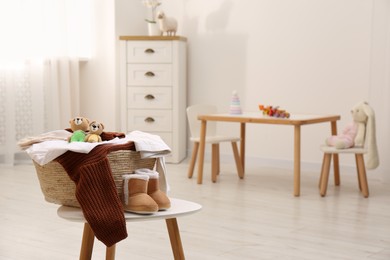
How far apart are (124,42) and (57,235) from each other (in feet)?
8.48

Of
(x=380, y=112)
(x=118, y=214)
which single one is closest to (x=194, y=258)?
(x=118, y=214)

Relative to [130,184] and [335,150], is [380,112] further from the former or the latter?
[130,184]

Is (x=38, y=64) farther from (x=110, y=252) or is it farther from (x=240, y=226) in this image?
(x=110, y=252)

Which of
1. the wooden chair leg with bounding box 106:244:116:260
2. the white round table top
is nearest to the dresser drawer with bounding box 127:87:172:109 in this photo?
the white round table top

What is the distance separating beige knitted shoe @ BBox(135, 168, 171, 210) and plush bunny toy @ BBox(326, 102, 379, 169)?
7.32 feet

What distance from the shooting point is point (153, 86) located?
5379mm

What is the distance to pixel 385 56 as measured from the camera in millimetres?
4535

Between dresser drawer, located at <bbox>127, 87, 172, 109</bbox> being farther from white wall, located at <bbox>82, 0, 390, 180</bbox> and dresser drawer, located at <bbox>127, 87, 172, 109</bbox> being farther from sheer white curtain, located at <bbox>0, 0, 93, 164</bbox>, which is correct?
sheer white curtain, located at <bbox>0, 0, 93, 164</bbox>

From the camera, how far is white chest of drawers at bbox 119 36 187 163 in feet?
17.6

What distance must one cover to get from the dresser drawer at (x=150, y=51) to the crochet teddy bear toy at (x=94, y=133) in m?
3.27

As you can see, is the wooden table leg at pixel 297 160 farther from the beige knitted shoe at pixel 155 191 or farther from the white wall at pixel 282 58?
the beige knitted shoe at pixel 155 191

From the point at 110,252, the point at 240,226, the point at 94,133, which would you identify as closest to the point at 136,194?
the point at 110,252

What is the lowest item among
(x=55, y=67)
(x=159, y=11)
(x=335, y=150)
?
(x=335, y=150)

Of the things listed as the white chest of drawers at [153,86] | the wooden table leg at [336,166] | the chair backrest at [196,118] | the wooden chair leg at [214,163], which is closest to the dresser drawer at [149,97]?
the white chest of drawers at [153,86]
